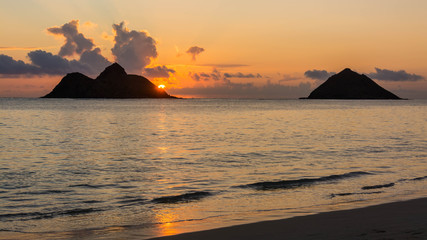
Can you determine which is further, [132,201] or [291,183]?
[291,183]

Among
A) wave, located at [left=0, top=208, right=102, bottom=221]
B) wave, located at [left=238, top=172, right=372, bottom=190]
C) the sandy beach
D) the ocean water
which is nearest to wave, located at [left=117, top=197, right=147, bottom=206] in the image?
the ocean water

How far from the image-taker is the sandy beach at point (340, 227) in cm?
1041

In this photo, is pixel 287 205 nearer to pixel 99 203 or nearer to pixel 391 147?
pixel 99 203

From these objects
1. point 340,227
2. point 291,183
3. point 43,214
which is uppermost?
point 340,227

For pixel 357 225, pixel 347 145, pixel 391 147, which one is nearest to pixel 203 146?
pixel 347 145

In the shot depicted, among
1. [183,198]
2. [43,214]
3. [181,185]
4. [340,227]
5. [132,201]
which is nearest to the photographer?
[340,227]

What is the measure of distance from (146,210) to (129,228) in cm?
263

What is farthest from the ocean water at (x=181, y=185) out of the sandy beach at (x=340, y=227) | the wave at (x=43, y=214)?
the sandy beach at (x=340, y=227)

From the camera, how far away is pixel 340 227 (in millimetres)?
11273

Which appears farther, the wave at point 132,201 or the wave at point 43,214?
the wave at point 132,201

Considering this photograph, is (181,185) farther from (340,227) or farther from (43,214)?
(340,227)

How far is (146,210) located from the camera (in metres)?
14.8

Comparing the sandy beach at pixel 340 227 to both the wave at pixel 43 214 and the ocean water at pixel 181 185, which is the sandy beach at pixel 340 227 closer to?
the ocean water at pixel 181 185

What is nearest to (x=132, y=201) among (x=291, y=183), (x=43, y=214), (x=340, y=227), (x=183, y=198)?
(x=183, y=198)
